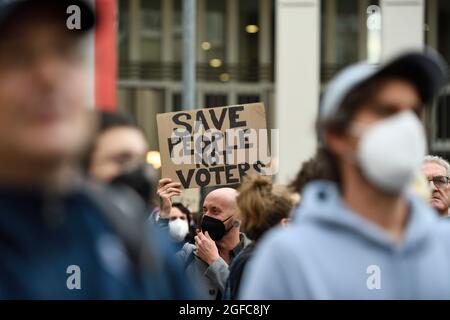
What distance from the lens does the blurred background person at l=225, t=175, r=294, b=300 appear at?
17.0 ft

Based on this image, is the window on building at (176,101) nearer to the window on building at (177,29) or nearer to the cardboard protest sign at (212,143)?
the window on building at (177,29)

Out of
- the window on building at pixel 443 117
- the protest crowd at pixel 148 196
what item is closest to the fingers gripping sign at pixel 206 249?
the protest crowd at pixel 148 196

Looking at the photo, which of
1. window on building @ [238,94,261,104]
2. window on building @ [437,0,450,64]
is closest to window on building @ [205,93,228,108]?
window on building @ [238,94,261,104]

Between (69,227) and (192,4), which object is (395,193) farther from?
(192,4)

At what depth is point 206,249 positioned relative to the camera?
256 inches

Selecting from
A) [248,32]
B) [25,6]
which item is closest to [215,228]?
[25,6]

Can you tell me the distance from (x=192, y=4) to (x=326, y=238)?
579 inches

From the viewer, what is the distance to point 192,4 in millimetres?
17078

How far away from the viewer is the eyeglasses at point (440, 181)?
6883mm

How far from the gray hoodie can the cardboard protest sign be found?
5922 mm

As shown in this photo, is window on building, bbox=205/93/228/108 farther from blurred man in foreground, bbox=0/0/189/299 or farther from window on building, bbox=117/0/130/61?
blurred man in foreground, bbox=0/0/189/299

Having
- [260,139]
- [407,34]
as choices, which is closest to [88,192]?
[260,139]

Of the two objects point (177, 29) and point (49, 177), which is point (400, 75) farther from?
point (177, 29)

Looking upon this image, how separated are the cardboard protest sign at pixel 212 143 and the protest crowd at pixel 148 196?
3776 millimetres
